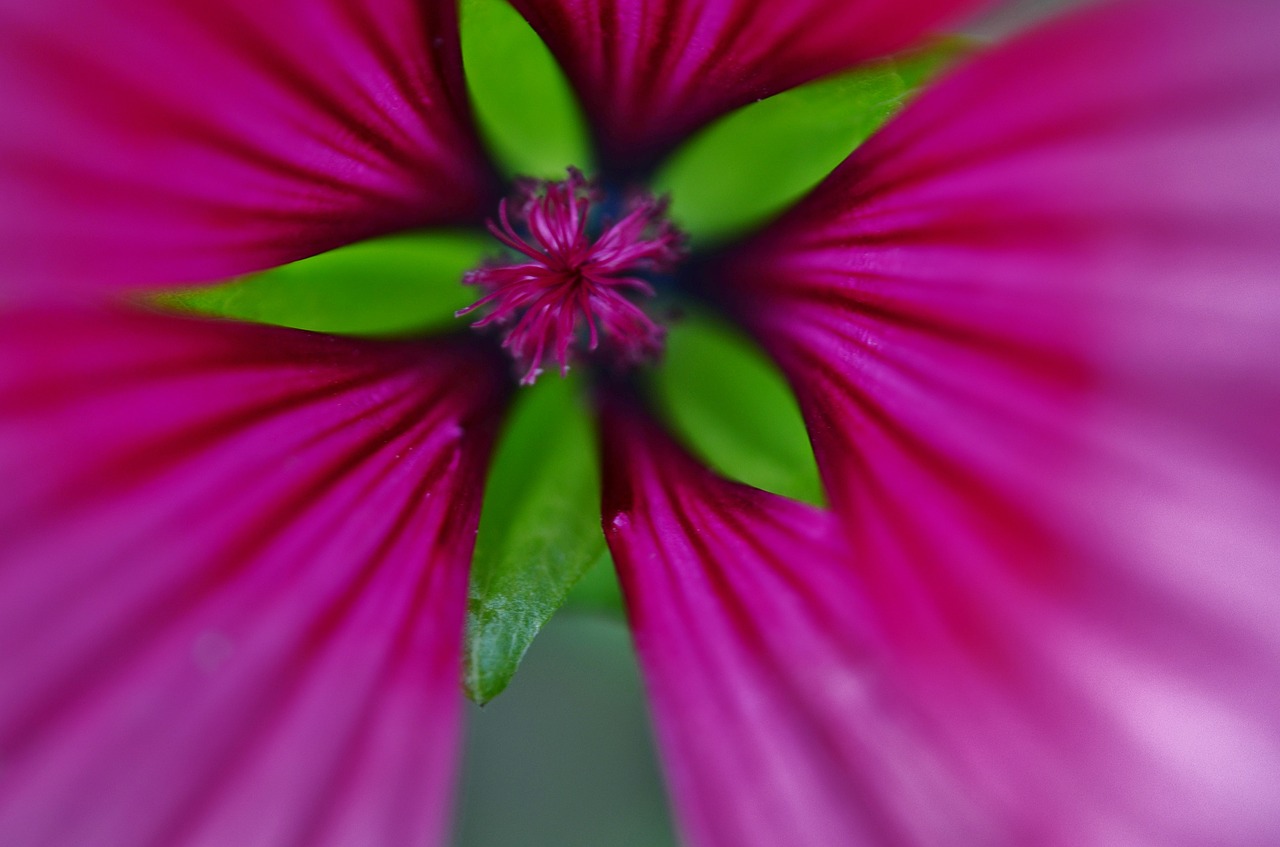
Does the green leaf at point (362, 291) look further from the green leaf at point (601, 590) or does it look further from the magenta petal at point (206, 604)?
the green leaf at point (601, 590)

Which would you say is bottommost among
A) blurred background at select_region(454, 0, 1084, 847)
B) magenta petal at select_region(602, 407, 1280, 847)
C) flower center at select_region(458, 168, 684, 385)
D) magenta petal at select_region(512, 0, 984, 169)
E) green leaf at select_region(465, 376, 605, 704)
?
blurred background at select_region(454, 0, 1084, 847)

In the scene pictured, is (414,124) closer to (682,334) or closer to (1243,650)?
(682,334)

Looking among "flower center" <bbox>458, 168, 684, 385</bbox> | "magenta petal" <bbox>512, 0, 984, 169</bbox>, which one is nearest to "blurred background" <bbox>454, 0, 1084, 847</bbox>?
"flower center" <bbox>458, 168, 684, 385</bbox>

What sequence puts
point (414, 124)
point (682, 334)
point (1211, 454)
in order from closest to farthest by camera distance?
1. point (1211, 454)
2. point (414, 124)
3. point (682, 334)

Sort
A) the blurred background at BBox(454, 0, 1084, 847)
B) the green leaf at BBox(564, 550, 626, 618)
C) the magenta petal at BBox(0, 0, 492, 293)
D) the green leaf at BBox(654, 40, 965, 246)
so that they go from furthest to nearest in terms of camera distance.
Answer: the blurred background at BBox(454, 0, 1084, 847) < the green leaf at BBox(564, 550, 626, 618) < the green leaf at BBox(654, 40, 965, 246) < the magenta petal at BBox(0, 0, 492, 293)

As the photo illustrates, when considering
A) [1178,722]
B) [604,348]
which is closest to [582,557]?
[604,348]

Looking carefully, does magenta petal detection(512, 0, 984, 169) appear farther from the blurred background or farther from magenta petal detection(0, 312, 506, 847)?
the blurred background

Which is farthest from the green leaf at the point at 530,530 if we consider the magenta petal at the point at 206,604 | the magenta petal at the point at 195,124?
the magenta petal at the point at 195,124
